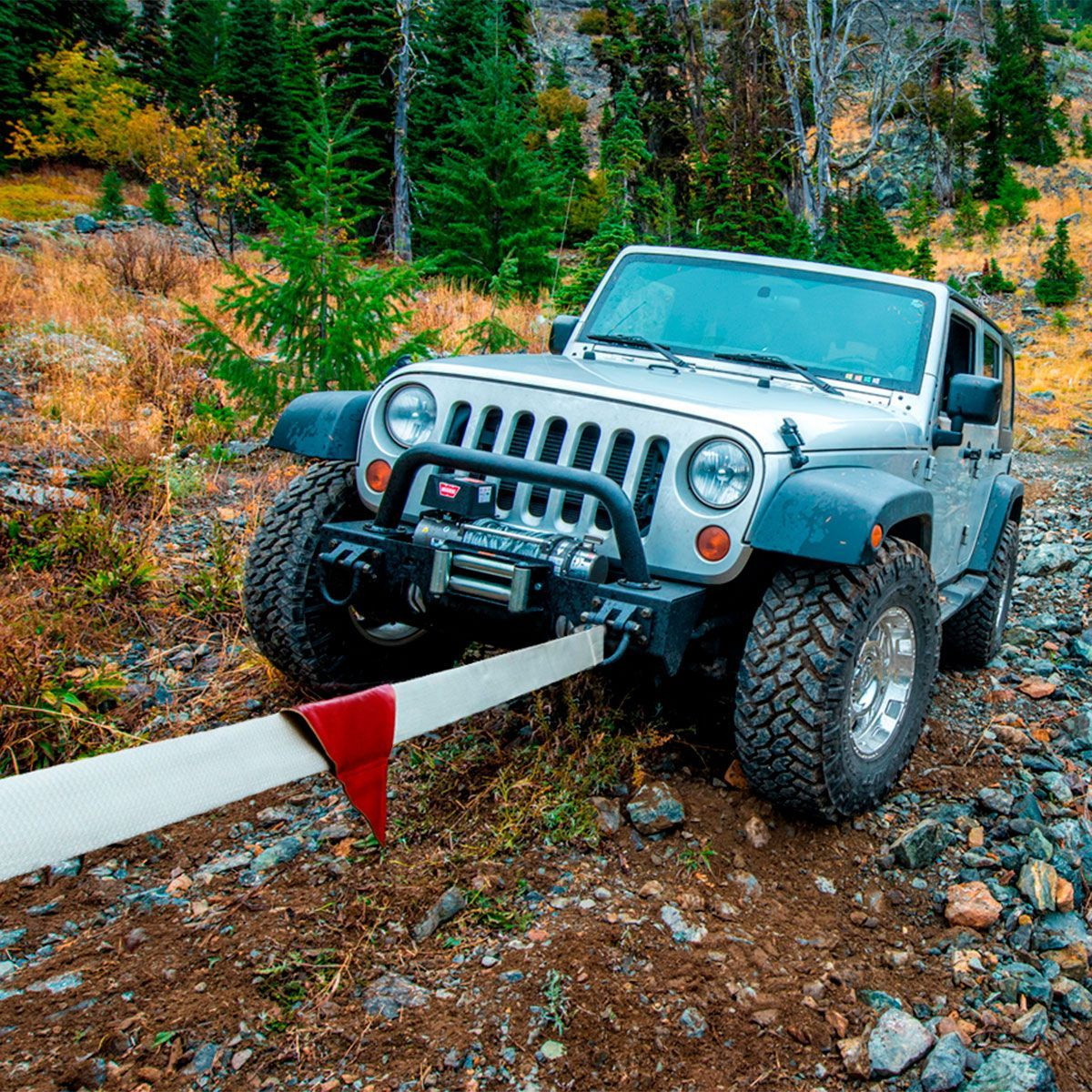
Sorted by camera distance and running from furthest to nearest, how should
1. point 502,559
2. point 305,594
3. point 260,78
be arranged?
point 260,78, point 305,594, point 502,559

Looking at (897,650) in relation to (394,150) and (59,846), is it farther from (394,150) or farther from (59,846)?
(394,150)

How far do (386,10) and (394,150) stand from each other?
3.44 metres

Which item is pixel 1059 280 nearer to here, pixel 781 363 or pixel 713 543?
pixel 781 363

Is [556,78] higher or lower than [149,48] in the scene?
higher

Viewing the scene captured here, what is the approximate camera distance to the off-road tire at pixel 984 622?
4.62 m

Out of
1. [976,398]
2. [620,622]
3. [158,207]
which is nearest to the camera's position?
[620,622]

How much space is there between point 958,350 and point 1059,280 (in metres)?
25.8

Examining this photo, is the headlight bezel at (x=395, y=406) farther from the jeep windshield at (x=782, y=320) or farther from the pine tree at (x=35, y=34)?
the pine tree at (x=35, y=34)

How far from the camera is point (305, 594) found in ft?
10.6

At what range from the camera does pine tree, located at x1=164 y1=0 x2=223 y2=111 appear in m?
36.4

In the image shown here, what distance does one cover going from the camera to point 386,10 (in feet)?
77.1

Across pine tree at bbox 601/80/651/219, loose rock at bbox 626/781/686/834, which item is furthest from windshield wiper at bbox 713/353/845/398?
pine tree at bbox 601/80/651/219

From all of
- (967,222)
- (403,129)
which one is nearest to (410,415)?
(403,129)

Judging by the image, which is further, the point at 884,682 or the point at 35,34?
the point at 35,34
